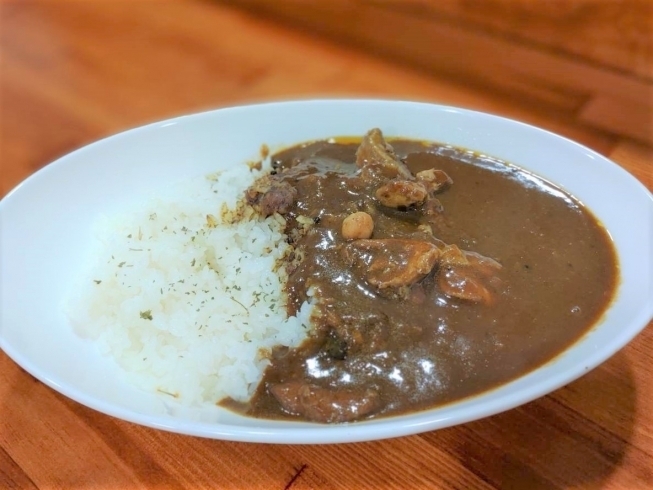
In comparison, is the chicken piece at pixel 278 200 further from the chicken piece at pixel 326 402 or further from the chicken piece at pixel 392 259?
the chicken piece at pixel 326 402

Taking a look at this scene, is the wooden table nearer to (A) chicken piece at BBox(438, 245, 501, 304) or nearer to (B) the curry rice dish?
(B) the curry rice dish

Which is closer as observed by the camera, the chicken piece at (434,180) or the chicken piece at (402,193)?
the chicken piece at (402,193)

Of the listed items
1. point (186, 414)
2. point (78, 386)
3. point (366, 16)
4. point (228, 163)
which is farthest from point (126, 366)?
point (366, 16)

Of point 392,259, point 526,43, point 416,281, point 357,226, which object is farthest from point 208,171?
point 526,43

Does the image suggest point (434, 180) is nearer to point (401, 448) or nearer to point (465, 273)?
point (465, 273)

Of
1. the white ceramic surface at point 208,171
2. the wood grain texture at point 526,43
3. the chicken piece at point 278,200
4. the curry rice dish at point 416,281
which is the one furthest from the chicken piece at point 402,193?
the wood grain texture at point 526,43

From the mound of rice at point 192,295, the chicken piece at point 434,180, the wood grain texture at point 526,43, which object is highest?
the wood grain texture at point 526,43

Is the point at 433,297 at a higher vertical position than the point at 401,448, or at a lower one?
higher

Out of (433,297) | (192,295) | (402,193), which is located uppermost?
(402,193)
